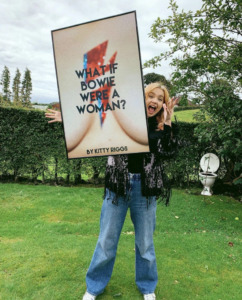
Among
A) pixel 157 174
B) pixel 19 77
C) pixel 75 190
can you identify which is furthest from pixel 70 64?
pixel 19 77

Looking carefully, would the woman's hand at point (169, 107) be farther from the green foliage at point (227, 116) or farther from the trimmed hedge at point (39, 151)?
the trimmed hedge at point (39, 151)

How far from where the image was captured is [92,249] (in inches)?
127

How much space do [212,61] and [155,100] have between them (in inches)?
148

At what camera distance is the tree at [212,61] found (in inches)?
190

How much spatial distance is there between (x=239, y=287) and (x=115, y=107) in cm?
222

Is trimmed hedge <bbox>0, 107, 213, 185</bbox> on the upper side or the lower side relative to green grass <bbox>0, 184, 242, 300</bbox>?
upper

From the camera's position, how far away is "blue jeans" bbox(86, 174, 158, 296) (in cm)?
212

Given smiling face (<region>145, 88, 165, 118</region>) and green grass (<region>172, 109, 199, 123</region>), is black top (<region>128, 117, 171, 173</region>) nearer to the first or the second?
smiling face (<region>145, 88, 165, 118</region>)

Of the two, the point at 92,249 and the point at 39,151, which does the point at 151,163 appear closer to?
the point at 92,249

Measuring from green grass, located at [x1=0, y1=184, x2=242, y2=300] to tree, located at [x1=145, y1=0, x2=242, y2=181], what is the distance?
5.01ft

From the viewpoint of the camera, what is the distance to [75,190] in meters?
6.21

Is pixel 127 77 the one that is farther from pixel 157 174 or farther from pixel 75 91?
pixel 157 174

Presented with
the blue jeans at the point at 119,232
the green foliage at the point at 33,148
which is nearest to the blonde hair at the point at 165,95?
the blue jeans at the point at 119,232

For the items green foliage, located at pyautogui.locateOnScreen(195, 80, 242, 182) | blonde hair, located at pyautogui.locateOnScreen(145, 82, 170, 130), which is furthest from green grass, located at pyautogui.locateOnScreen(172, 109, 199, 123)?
blonde hair, located at pyautogui.locateOnScreen(145, 82, 170, 130)
